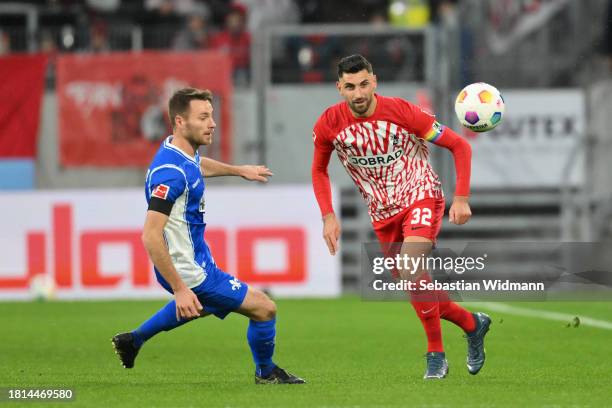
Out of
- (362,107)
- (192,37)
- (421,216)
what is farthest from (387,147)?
(192,37)

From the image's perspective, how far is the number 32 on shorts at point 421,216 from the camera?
8281mm

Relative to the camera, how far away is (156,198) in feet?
23.8

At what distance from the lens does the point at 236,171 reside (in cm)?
827

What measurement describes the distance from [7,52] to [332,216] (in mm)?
11283

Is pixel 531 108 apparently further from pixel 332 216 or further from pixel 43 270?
pixel 332 216

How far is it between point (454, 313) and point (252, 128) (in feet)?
34.1

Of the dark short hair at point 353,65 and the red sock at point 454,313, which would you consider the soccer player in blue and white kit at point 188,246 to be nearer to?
the dark short hair at point 353,65

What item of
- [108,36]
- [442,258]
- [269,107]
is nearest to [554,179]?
[269,107]

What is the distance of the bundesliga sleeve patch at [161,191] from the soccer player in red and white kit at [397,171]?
1326mm

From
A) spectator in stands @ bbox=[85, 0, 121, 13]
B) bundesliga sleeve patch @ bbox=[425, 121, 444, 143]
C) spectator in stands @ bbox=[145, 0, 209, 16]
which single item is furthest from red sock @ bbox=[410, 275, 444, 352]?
spectator in stands @ bbox=[85, 0, 121, 13]

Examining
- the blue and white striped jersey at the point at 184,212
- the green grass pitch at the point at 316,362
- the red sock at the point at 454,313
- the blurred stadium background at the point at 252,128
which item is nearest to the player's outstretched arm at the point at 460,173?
the red sock at the point at 454,313

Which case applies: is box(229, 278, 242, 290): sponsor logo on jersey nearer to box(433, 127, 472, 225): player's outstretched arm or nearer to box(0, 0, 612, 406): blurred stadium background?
box(433, 127, 472, 225): player's outstretched arm

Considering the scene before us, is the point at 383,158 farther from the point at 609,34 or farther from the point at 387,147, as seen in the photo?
the point at 609,34

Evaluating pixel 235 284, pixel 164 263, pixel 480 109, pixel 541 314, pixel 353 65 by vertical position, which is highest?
pixel 353 65
